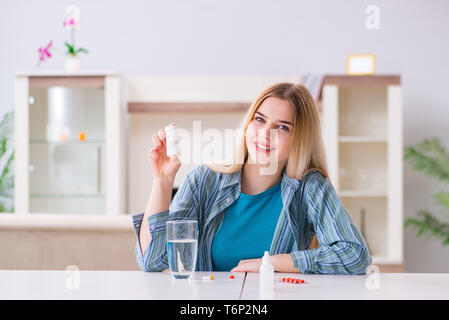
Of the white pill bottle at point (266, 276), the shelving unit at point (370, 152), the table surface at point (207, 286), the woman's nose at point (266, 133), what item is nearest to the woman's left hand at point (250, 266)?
the table surface at point (207, 286)

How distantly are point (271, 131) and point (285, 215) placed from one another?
26cm

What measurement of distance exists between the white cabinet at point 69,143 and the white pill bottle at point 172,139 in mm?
2492

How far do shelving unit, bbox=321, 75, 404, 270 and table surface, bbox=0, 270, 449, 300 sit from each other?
2377 mm

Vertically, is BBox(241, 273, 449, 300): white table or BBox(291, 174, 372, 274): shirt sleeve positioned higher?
BBox(291, 174, 372, 274): shirt sleeve

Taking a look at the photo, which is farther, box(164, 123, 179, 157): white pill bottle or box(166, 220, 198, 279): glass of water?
box(164, 123, 179, 157): white pill bottle

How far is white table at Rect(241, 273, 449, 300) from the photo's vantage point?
1.07 m

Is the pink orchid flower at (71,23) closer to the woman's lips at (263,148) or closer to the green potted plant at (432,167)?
the green potted plant at (432,167)

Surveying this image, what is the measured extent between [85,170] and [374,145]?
6.86ft

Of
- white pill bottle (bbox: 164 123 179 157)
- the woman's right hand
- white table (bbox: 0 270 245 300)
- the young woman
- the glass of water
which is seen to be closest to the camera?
A: white table (bbox: 0 270 245 300)

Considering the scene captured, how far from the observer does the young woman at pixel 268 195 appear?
5.25 ft

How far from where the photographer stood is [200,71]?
4.24 m

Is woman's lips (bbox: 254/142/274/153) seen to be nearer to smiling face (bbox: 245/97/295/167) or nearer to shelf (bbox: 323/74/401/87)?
smiling face (bbox: 245/97/295/167)

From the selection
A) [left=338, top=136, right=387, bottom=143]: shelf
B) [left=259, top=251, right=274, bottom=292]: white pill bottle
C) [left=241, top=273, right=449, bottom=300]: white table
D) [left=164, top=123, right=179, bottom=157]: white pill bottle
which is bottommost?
[left=241, top=273, right=449, bottom=300]: white table

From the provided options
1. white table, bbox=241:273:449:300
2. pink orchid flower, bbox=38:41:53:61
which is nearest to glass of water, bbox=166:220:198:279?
white table, bbox=241:273:449:300
